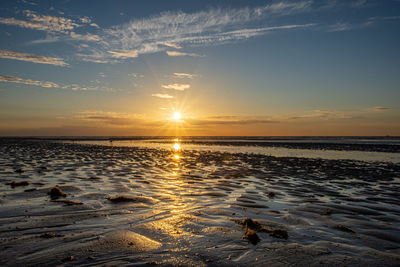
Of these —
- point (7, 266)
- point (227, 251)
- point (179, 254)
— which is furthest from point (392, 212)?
point (7, 266)

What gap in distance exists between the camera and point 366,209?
882cm

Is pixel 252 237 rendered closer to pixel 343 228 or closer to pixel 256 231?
pixel 256 231

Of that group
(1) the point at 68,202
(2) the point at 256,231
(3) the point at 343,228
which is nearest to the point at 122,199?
(1) the point at 68,202

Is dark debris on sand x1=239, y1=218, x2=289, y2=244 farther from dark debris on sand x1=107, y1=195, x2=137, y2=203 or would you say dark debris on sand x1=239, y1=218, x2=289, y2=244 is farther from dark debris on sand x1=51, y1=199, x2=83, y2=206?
dark debris on sand x1=51, y1=199, x2=83, y2=206

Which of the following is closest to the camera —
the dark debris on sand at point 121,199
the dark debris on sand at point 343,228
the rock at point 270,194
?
the dark debris on sand at point 343,228

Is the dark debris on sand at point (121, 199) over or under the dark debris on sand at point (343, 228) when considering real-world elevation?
over

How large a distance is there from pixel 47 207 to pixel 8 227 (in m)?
1.91

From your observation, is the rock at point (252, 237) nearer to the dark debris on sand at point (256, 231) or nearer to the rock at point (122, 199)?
the dark debris on sand at point (256, 231)

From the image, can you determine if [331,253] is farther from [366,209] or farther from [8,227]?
[8,227]

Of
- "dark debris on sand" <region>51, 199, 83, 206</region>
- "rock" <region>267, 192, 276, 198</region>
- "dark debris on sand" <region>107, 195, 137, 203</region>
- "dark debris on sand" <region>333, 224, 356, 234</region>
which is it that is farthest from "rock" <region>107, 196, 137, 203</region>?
"dark debris on sand" <region>333, 224, 356, 234</region>

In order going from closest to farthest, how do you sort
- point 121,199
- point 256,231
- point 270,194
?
point 256,231 < point 121,199 < point 270,194

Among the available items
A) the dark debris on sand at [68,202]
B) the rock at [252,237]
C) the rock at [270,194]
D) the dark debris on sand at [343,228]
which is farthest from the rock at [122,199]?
the dark debris on sand at [343,228]

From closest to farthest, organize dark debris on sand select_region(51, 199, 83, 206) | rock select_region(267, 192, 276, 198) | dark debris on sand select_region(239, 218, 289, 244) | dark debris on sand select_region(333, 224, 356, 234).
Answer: dark debris on sand select_region(239, 218, 289, 244)
dark debris on sand select_region(333, 224, 356, 234)
dark debris on sand select_region(51, 199, 83, 206)
rock select_region(267, 192, 276, 198)

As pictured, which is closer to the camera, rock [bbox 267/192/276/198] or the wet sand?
the wet sand
